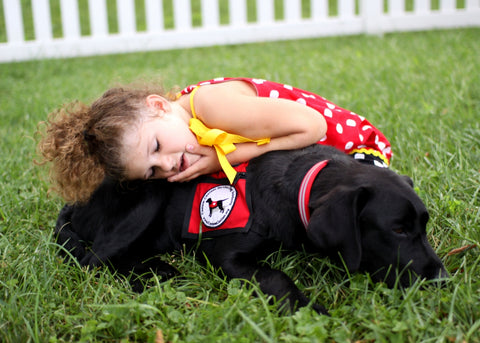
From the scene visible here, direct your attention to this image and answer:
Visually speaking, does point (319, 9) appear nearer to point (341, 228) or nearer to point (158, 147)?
point (158, 147)

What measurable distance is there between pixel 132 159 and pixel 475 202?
177cm

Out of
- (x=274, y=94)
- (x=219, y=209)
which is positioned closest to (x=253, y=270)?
(x=219, y=209)

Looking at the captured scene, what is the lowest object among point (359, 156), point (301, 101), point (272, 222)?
point (272, 222)

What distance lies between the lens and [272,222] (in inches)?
91.3

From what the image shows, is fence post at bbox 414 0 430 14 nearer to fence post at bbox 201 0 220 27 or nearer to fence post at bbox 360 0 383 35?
fence post at bbox 360 0 383 35

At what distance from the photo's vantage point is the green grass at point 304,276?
72.4 inches

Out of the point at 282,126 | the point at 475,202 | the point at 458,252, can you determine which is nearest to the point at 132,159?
the point at 282,126

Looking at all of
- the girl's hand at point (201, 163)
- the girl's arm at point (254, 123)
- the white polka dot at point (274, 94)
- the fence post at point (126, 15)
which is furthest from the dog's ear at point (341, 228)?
the fence post at point (126, 15)

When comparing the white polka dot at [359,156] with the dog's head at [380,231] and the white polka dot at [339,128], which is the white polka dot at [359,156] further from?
the dog's head at [380,231]

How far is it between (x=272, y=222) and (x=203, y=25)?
661 cm

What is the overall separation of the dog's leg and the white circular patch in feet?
0.33

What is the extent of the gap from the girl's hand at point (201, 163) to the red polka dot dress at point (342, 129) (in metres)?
0.48

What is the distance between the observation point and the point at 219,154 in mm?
2633

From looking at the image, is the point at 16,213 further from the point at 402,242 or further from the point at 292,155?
the point at 402,242
